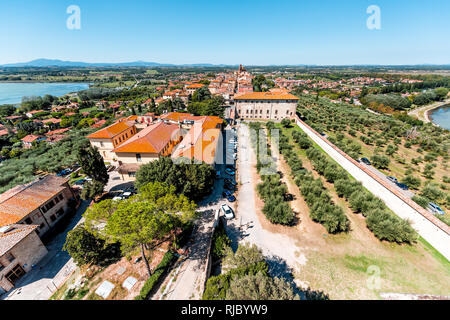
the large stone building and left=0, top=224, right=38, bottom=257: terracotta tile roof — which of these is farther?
the large stone building

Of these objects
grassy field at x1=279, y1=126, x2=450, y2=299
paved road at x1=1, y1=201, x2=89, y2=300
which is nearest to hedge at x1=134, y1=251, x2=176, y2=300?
paved road at x1=1, y1=201, x2=89, y2=300

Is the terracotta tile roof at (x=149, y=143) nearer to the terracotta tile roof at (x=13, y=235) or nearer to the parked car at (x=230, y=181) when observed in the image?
the parked car at (x=230, y=181)

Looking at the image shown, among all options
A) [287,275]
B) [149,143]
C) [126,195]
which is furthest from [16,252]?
[287,275]

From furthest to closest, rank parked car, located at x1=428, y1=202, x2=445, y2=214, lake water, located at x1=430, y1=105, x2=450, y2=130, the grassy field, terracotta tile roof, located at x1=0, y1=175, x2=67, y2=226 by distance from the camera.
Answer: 1. lake water, located at x1=430, y1=105, x2=450, y2=130
2. parked car, located at x1=428, y1=202, x2=445, y2=214
3. terracotta tile roof, located at x1=0, y1=175, x2=67, y2=226
4. the grassy field

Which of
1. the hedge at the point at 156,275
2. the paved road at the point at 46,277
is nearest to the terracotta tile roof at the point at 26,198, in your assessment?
the paved road at the point at 46,277

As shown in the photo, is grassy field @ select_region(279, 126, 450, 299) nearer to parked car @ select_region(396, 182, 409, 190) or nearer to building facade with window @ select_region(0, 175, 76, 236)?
parked car @ select_region(396, 182, 409, 190)
